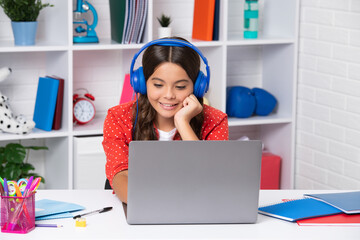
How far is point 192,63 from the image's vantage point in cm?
212

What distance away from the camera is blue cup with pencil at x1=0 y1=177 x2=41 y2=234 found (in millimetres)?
1638

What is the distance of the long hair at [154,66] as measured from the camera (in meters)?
2.10

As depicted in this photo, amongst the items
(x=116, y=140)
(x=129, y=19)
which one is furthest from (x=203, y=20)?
(x=116, y=140)

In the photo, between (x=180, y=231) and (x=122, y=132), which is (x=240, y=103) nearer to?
(x=122, y=132)

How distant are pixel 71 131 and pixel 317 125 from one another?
4.47 ft

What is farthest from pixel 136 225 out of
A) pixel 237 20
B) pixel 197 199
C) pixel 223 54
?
pixel 237 20

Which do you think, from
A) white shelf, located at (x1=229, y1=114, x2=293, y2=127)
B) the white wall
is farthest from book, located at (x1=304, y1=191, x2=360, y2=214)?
white shelf, located at (x1=229, y1=114, x2=293, y2=127)

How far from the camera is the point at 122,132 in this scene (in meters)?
2.16

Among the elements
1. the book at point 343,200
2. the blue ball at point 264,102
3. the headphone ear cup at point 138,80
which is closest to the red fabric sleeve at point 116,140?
the headphone ear cup at point 138,80

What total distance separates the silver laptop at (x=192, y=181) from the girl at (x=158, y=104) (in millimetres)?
377

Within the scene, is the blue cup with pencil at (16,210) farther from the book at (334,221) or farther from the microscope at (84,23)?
the microscope at (84,23)

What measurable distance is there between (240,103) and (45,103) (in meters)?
1.10

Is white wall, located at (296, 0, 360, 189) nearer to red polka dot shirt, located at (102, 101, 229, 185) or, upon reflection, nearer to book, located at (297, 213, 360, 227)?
red polka dot shirt, located at (102, 101, 229, 185)

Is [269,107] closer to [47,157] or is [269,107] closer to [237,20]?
[237,20]
